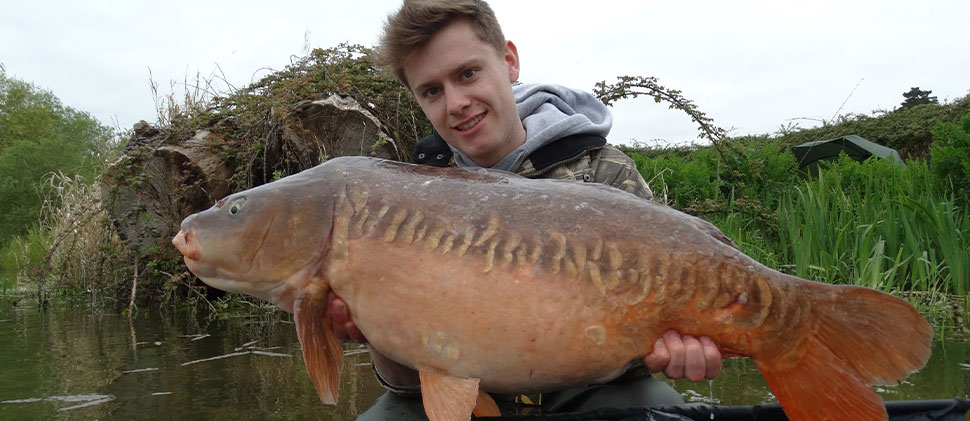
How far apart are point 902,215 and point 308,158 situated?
11.9 feet

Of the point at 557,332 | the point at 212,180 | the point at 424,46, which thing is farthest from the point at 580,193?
the point at 212,180

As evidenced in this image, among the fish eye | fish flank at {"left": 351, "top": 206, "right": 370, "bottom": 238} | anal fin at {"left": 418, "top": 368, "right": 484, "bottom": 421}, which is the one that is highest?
the fish eye

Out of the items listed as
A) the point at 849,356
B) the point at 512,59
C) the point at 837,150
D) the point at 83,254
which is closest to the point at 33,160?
the point at 83,254

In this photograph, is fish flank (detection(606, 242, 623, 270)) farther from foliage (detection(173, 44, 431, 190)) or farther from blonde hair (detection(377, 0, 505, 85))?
foliage (detection(173, 44, 431, 190))

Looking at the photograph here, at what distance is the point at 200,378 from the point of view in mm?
2885

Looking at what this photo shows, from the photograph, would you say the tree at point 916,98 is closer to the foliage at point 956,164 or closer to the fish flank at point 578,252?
the foliage at point 956,164

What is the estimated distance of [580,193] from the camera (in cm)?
153

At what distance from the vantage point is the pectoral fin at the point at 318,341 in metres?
1.48

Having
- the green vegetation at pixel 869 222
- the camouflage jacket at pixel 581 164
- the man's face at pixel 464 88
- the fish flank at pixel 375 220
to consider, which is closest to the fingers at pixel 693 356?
the fish flank at pixel 375 220

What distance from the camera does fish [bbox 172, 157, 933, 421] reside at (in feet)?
4.50

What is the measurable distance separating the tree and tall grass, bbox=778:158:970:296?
18.5ft

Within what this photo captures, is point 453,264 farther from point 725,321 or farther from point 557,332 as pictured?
point 725,321

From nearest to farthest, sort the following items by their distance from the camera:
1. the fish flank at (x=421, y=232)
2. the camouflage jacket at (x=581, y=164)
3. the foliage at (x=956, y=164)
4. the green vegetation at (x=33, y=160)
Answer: the fish flank at (x=421, y=232), the camouflage jacket at (x=581, y=164), the foliage at (x=956, y=164), the green vegetation at (x=33, y=160)

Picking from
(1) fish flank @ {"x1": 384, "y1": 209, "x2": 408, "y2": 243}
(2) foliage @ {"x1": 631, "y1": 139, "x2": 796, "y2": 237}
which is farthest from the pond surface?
(2) foliage @ {"x1": 631, "y1": 139, "x2": 796, "y2": 237}
